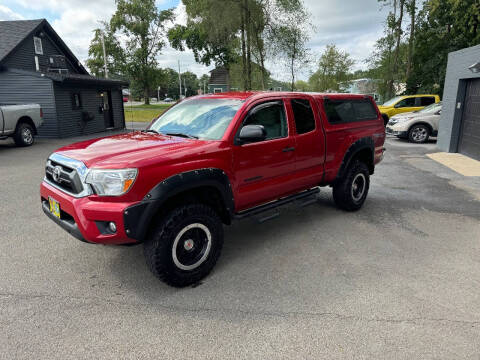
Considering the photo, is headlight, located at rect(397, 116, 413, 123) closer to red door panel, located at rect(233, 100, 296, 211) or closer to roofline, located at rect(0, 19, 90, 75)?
red door panel, located at rect(233, 100, 296, 211)

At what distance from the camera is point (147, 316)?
2.89 meters

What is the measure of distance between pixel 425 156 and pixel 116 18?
4792 cm

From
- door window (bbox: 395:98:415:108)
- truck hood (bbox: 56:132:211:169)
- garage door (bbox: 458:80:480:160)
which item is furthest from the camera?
door window (bbox: 395:98:415:108)

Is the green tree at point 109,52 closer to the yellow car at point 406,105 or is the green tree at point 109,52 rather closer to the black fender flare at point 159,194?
the yellow car at point 406,105

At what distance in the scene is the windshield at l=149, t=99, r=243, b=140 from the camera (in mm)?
3785

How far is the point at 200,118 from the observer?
4.06 metres

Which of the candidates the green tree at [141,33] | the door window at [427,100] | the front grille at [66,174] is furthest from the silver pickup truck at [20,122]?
the green tree at [141,33]

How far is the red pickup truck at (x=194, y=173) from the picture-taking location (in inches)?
115

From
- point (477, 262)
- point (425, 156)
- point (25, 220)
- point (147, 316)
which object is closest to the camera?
point (147, 316)

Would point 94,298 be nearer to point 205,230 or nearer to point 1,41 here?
point 205,230

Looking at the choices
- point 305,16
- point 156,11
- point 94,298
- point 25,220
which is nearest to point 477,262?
point 94,298

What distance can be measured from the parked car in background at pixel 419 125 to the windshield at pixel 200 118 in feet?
40.3

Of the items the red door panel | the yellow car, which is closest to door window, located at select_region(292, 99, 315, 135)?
the red door panel

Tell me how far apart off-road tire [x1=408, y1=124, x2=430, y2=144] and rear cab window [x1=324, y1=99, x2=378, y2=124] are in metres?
9.70
